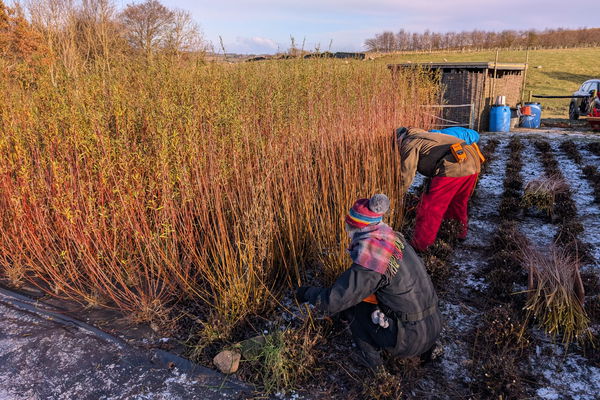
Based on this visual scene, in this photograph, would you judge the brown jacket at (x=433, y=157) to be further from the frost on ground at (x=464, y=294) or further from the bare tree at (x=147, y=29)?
the bare tree at (x=147, y=29)

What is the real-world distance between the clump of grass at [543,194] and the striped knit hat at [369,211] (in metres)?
3.24

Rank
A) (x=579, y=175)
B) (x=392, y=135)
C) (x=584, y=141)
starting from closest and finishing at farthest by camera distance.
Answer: (x=392, y=135), (x=579, y=175), (x=584, y=141)

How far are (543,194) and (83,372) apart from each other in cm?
448

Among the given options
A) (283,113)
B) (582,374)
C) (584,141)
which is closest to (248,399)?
(582,374)

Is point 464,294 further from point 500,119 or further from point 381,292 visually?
point 500,119

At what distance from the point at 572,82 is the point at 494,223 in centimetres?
2408

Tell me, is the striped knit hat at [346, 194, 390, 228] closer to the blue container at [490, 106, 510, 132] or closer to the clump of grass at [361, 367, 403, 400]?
the clump of grass at [361, 367, 403, 400]

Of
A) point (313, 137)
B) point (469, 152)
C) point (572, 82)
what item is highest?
point (313, 137)

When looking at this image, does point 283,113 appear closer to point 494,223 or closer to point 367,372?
point 367,372

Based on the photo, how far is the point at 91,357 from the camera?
2.58m

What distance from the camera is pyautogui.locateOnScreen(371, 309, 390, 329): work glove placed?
7.44 feet

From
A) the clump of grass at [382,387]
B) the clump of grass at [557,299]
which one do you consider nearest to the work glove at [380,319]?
the clump of grass at [382,387]

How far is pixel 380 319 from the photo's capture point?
2281 millimetres

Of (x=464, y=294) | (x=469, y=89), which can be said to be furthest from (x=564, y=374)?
(x=469, y=89)
